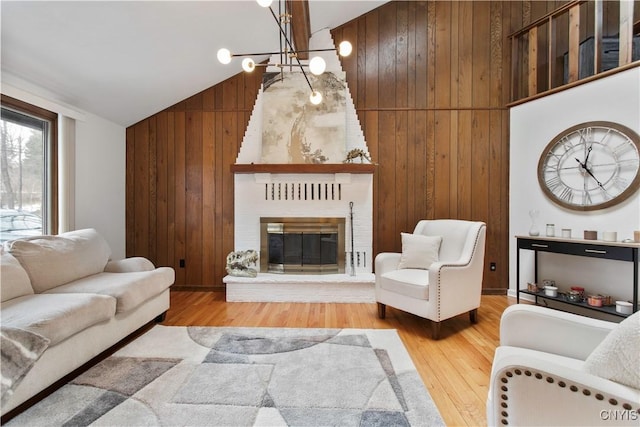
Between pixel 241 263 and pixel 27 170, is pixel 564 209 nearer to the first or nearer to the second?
pixel 241 263

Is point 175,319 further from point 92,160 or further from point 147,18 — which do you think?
point 147,18

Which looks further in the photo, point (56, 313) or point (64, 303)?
point (64, 303)

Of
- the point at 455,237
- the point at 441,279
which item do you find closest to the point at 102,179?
the point at 441,279

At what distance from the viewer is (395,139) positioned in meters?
3.80

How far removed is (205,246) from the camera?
386cm

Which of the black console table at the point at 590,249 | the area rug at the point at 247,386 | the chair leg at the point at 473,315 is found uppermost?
the black console table at the point at 590,249

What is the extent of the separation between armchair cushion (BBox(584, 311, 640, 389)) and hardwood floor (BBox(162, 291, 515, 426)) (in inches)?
32.3

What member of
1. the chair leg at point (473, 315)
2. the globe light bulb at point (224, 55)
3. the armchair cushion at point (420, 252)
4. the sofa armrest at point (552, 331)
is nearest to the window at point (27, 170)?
the globe light bulb at point (224, 55)

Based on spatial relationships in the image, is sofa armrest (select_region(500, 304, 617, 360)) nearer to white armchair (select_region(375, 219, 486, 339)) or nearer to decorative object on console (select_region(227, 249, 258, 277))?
white armchair (select_region(375, 219, 486, 339))

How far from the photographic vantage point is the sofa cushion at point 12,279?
1864mm

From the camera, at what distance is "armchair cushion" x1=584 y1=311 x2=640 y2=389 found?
2.82 ft

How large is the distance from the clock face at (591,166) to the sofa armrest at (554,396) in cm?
274

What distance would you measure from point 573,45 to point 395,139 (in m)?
2.04

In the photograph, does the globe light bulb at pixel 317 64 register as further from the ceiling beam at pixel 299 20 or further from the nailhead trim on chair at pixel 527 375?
the nailhead trim on chair at pixel 527 375
